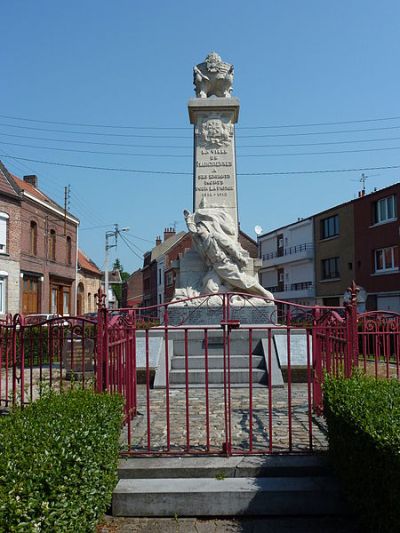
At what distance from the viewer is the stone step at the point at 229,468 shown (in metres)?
4.65

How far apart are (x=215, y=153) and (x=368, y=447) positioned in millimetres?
10249

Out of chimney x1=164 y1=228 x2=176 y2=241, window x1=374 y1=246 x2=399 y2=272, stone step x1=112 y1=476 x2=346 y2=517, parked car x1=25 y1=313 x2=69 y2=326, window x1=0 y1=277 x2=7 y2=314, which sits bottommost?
stone step x1=112 y1=476 x2=346 y2=517

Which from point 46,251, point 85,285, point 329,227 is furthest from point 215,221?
point 85,285

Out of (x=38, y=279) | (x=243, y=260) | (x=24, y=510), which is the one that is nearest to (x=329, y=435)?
(x=24, y=510)

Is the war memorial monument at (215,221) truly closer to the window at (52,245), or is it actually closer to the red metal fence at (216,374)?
the red metal fence at (216,374)

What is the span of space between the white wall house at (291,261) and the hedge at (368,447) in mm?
37517

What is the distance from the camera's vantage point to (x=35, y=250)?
105 feet

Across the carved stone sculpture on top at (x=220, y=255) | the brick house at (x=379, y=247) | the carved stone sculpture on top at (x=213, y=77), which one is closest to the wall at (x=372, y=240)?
the brick house at (x=379, y=247)

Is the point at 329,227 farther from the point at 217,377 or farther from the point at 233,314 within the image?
the point at 217,377

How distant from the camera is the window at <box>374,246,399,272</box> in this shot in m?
29.3

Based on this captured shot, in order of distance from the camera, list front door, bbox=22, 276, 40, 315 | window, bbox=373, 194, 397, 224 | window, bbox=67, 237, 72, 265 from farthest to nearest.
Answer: window, bbox=67, 237, 72, 265, front door, bbox=22, 276, 40, 315, window, bbox=373, 194, 397, 224

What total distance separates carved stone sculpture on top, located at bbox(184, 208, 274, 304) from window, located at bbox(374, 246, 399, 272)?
1939cm

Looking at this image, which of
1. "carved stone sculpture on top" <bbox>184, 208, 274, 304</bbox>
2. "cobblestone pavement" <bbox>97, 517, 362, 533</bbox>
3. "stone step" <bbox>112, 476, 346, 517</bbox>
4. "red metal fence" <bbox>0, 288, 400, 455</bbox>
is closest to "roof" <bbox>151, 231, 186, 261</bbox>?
"carved stone sculpture on top" <bbox>184, 208, 274, 304</bbox>

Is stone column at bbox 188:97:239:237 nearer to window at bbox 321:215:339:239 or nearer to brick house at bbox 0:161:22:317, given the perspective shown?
brick house at bbox 0:161:22:317
